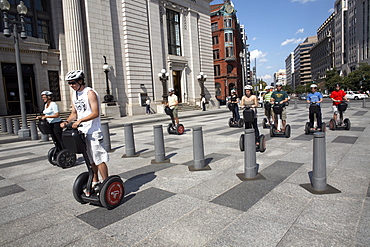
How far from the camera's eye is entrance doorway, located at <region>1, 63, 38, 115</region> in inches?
→ 799

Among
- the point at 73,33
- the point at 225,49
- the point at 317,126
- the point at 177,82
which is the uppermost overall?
the point at 225,49

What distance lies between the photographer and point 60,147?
21.3 ft

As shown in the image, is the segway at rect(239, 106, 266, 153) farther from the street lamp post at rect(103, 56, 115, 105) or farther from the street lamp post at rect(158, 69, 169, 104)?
the street lamp post at rect(158, 69, 169, 104)

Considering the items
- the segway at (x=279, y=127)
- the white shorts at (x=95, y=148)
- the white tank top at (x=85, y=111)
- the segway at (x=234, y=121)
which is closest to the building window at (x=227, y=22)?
the segway at (x=234, y=121)

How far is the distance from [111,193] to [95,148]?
2.26 feet

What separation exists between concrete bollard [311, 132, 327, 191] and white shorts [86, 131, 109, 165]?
10.3 ft

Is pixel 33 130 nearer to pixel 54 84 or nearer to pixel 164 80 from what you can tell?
pixel 54 84

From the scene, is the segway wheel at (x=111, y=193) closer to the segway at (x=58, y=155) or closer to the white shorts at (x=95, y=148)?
the white shorts at (x=95, y=148)

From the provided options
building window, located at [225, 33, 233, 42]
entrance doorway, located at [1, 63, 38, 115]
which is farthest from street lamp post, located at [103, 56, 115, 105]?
building window, located at [225, 33, 233, 42]

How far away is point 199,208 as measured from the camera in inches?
137

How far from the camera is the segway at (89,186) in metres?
3.29

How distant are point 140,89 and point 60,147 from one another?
2049cm

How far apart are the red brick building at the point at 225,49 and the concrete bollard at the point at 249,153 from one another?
52298 mm

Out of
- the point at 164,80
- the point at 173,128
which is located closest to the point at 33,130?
the point at 173,128
